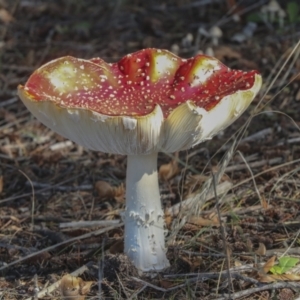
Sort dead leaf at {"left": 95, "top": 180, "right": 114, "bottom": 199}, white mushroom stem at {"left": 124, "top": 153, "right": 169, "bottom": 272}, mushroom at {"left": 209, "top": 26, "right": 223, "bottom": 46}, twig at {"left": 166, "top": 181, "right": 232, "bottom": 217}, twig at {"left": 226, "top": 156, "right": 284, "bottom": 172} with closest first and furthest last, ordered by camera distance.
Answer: white mushroom stem at {"left": 124, "top": 153, "right": 169, "bottom": 272} → twig at {"left": 166, "top": 181, "right": 232, "bottom": 217} → dead leaf at {"left": 95, "top": 180, "right": 114, "bottom": 199} → twig at {"left": 226, "top": 156, "right": 284, "bottom": 172} → mushroom at {"left": 209, "top": 26, "right": 223, "bottom": 46}

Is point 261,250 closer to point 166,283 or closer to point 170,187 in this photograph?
point 166,283

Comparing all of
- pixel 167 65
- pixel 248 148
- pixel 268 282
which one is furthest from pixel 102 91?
pixel 248 148

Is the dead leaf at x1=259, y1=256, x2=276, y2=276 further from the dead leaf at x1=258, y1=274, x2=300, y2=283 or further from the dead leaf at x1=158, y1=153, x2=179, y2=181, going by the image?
the dead leaf at x1=158, y1=153, x2=179, y2=181

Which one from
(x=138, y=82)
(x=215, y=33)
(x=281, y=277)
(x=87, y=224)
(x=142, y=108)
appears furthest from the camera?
(x=215, y=33)

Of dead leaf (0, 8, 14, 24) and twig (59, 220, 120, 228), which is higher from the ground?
dead leaf (0, 8, 14, 24)

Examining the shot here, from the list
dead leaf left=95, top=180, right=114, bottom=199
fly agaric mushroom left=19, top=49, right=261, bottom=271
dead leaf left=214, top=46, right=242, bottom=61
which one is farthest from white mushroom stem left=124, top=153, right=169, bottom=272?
dead leaf left=214, top=46, right=242, bottom=61

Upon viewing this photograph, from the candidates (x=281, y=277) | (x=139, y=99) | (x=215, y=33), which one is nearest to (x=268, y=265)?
(x=281, y=277)

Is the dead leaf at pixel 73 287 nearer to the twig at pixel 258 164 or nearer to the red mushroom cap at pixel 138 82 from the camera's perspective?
the red mushroom cap at pixel 138 82

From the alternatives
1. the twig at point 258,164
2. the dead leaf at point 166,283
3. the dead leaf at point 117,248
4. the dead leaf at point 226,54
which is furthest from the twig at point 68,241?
the dead leaf at point 226,54
